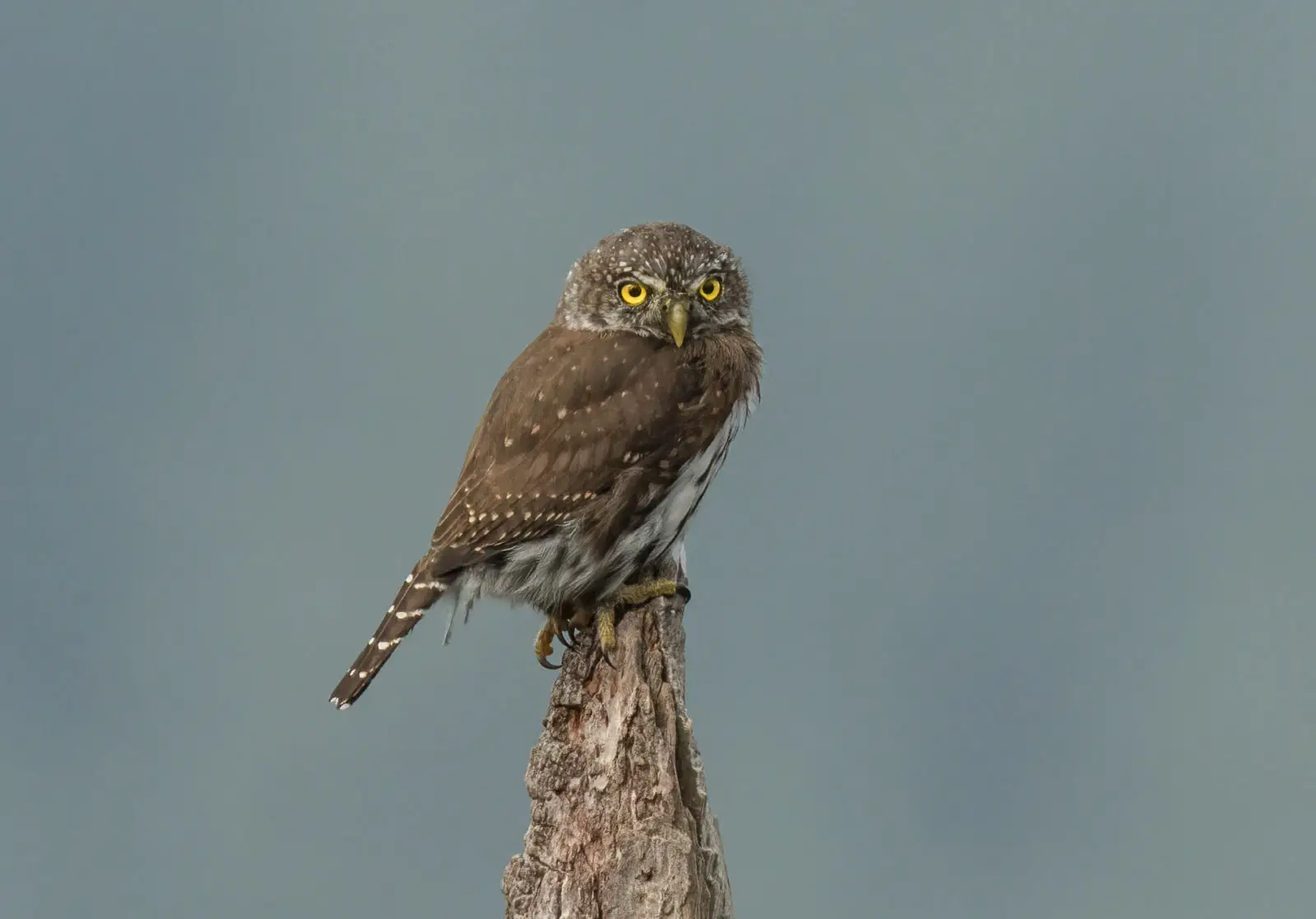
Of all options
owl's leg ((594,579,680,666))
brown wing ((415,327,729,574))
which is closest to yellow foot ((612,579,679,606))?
owl's leg ((594,579,680,666))

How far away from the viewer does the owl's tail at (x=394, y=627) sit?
5.72 meters

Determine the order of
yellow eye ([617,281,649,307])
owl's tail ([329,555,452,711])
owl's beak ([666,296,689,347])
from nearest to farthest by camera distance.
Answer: owl's tail ([329,555,452,711]), owl's beak ([666,296,689,347]), yellow eye ([617,281,649,307])

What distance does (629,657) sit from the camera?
5.86 meters

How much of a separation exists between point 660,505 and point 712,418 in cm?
39

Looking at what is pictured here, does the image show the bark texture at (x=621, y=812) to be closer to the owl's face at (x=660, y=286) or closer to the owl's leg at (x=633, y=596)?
the owl's leg at (x=633, y=596)

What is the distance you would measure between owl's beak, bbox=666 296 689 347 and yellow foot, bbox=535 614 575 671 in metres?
1.17

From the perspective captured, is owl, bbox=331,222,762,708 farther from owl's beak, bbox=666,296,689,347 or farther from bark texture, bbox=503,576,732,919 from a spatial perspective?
bark texture, bbox=503,576,732,919

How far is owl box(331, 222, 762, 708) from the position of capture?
19.7ft

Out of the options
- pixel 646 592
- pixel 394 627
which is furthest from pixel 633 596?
pixel 394 627

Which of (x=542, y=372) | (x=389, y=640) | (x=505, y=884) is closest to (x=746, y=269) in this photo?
(x=542, y=372)

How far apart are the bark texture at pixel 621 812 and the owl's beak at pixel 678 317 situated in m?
1.23

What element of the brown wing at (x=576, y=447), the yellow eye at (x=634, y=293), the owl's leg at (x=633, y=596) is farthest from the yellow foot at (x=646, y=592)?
the yellow eye at (x=634, y=293)

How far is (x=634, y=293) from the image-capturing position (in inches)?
248

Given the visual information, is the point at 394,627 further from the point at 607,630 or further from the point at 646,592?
the point at 646,592
